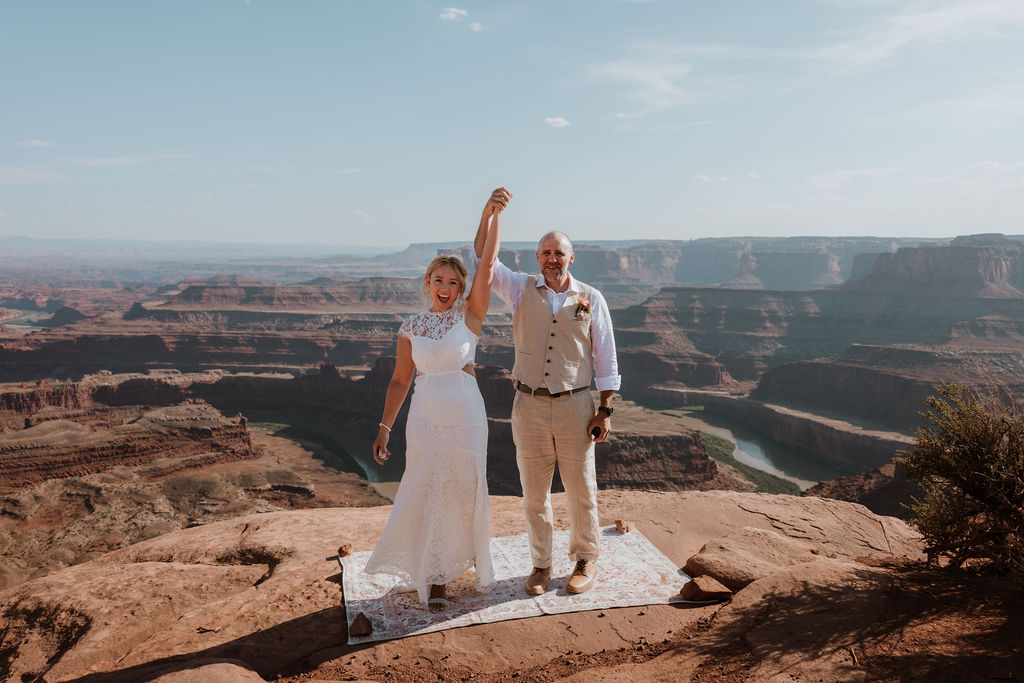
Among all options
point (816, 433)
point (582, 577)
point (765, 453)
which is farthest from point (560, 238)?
point (816, 433)

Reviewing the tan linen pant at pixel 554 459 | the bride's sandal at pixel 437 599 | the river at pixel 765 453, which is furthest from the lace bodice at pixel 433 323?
the river at pixel 765 453

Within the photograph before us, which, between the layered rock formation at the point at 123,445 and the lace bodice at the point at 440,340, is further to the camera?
the layered rock formation at the point at 123,445

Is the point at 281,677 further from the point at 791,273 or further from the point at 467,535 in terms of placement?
the point at 791,273

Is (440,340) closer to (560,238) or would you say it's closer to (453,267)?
(453,267)

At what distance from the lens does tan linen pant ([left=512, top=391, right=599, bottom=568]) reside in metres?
3.88

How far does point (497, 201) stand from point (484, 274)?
0.47 meters

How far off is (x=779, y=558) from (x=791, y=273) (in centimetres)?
14654

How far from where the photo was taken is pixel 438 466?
3.69 m

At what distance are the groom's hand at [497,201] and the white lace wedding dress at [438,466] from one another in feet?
2.17

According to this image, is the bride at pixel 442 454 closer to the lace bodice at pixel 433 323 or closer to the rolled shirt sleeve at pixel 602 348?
the lace bodice at pixel 433 323

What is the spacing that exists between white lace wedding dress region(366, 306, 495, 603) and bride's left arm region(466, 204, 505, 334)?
94 millimetres

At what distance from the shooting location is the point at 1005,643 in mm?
2812

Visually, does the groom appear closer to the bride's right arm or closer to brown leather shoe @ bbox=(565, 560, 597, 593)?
brown leather shoe @ bbox=(565, 560, 597, 593)

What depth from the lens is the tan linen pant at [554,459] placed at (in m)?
3.88
